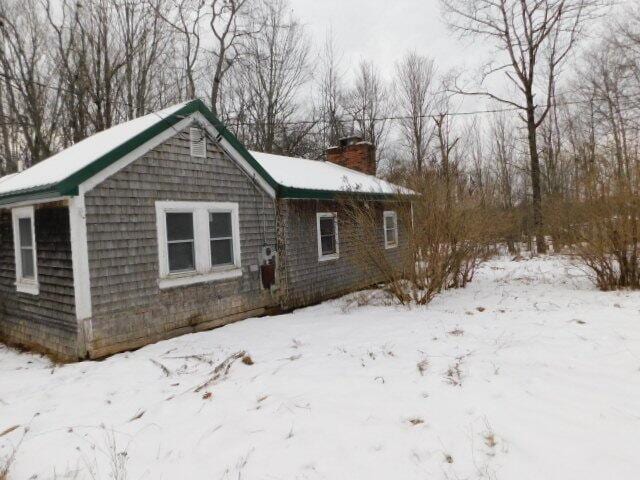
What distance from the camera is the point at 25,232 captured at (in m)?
7.62

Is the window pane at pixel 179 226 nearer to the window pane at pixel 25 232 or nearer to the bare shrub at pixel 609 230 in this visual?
the window pane at pixel 25 232

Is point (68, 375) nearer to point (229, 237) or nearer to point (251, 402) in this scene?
point (251, 402)

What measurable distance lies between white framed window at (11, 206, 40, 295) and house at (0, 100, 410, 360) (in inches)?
0.9

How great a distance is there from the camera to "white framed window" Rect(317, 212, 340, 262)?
1120 cm

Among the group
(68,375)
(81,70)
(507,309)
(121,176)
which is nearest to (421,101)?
(81,70)

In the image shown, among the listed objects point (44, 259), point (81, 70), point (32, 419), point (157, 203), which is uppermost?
point (81, 70)

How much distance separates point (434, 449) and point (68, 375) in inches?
199

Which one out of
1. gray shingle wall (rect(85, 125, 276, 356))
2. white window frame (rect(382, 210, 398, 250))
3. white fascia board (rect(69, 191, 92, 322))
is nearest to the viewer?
white fascia board (rect(69, 191, 92, 322))

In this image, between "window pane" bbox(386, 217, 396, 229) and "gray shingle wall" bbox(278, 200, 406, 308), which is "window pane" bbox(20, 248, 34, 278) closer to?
"gray shingle wall" bbox(278, 200, 406, 308)

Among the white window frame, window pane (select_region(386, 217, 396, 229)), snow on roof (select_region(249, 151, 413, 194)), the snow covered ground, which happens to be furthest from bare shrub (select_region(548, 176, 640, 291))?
window pane (select_region(386, 217, 396, 229))

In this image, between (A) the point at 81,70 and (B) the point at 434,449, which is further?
(A) the point at 81,70

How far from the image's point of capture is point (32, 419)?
15.0ft

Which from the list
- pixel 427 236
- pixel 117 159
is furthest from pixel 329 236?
pixel 117 159

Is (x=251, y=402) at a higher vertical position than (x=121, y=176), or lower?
lower
